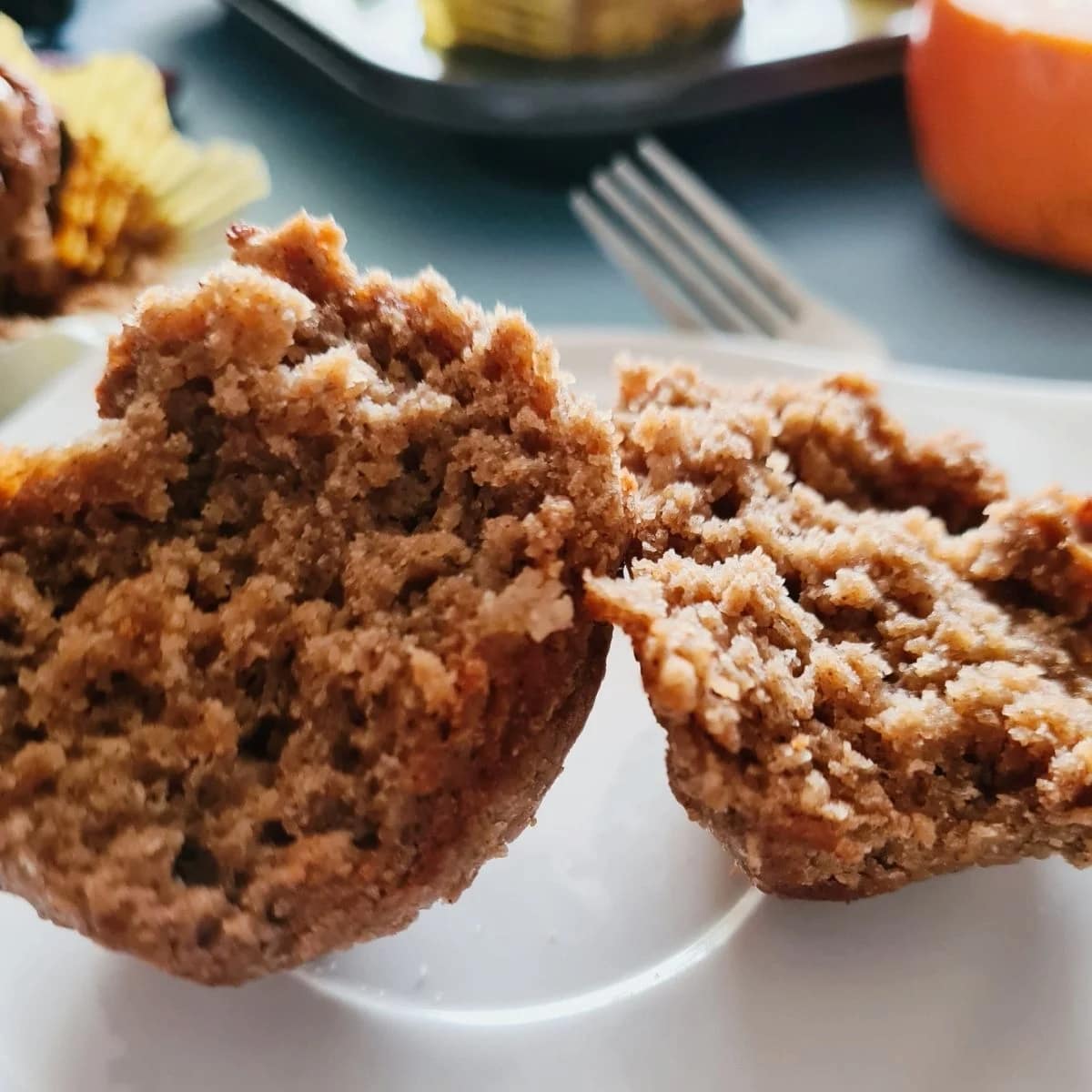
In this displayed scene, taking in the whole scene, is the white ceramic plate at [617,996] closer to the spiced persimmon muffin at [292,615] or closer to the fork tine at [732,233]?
the spiced persimmon muffin at [292,615]

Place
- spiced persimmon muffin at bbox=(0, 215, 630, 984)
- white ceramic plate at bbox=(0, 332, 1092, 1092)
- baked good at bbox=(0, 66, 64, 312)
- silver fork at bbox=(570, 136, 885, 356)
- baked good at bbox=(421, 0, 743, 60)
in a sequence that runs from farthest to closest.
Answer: baked good at bbox=(421, 0, 743, 60)
silver fork at bbox=(570, 136, 885, 356)
baked good at bbox=(0, 66, 64, 312)
white ceramic plate at bbox=(0, 332, 1092, 1092)
spiced persimmon muffin at bbox=(0, 215, 630, 984)

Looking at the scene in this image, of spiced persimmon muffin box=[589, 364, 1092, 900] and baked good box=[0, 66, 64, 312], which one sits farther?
baked good box=[0, 66, 64, 312]

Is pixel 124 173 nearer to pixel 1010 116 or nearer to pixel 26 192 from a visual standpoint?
pixel 26 192

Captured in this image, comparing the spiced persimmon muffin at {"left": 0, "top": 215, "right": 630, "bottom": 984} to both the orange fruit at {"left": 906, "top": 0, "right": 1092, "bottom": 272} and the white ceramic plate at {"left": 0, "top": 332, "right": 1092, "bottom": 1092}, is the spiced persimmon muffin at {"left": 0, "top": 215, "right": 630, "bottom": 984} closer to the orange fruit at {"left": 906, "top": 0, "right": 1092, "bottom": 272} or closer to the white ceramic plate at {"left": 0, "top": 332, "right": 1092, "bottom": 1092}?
the white ceramic plate at {"left": 0, "top": 332, "right": 1092, "bottom": 1092}

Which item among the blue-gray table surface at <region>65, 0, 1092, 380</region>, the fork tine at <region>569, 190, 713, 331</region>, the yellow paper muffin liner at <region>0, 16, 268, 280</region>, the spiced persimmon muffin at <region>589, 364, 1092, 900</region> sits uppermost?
the spiced persimmon muffin at <region>589, 364, 1092, 900</region>

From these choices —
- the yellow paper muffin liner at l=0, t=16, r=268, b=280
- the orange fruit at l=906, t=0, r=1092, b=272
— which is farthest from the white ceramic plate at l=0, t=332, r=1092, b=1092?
the orange fruit at l=906, t=0, r=1092, b=272

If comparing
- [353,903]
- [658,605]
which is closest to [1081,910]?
[658,605]

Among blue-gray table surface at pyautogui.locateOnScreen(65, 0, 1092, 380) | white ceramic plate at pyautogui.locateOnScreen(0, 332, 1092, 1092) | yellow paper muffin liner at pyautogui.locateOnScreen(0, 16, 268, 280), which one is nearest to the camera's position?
white ceramic plate at pyautogui.locateOnScreen(0, 332, 1092, 1092)

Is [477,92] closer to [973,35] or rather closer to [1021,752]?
[973,35]
